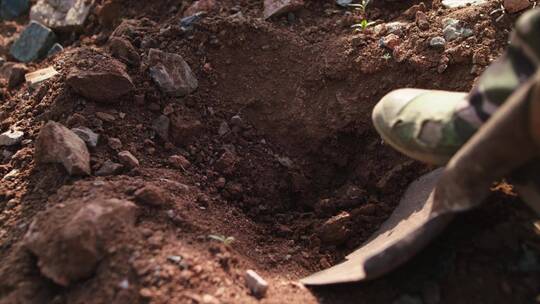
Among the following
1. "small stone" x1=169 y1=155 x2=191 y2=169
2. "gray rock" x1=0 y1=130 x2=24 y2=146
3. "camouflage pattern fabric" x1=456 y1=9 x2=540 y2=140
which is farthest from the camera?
"gray rock" x1=0 y1=130 x2=24 y2=146

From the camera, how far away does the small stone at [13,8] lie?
3975 millimetres

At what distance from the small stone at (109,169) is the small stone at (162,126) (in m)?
0.33

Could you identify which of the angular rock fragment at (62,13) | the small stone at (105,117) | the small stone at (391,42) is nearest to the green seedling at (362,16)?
the small stone at (391,42)

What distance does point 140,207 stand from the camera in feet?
6.54

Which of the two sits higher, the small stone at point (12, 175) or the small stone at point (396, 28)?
the small stone at point (396, 28)

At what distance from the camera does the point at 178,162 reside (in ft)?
7.86

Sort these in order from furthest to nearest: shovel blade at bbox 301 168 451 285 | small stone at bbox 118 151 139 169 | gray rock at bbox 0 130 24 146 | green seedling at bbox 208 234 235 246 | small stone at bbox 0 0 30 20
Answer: small stone at bbox 0 0 30 20 < gray rock at bbox 0 130 24 146 < small stone at bbox 118 151 139 169 < green seedling at bbox 208 234 235 246 < shovel blade at bbox 301 168 451 285

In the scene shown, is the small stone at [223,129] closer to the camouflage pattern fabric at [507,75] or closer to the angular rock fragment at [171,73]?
the angular rock fragment at [171,73]

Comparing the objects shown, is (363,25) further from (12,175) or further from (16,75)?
(16,75)

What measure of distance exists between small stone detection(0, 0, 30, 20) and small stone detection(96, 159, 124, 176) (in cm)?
231

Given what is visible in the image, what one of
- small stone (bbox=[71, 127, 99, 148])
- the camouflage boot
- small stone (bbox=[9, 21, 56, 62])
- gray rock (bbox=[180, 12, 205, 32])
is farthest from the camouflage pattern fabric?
small stone (bbox=[9, 21, 56, 62])

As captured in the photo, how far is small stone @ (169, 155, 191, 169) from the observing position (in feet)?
7.84

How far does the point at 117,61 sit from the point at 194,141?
52 centimetres

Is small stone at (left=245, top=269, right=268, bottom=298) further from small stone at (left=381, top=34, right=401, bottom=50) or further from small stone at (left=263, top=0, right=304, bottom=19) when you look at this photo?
small stone at (left=263, top=0, right=304, bottom=19)
